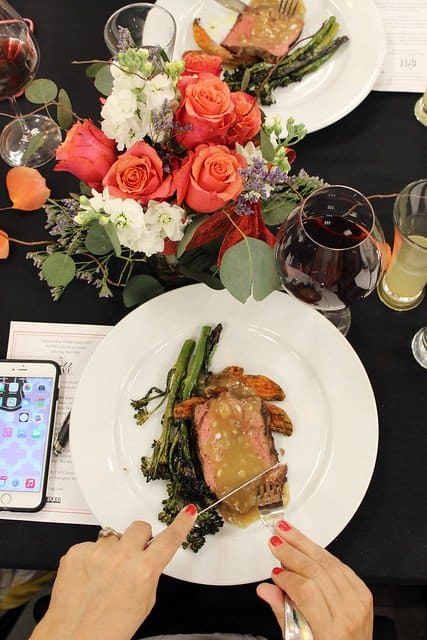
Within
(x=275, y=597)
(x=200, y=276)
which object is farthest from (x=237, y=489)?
(x=200, y=276)

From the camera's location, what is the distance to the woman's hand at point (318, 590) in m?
0.85

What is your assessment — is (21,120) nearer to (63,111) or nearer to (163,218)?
(63,111)

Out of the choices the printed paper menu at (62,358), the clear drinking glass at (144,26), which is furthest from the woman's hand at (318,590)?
the clear drinking glass at (144,26)

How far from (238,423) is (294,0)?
935 mm

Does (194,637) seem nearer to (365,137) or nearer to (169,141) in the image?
(169,141)

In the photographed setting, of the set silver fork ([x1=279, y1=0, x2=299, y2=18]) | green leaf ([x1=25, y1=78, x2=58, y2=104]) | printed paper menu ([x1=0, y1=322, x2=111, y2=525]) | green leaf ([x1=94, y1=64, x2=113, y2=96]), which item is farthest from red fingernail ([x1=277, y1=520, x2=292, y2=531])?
silver fork ([x1=279, y1=0, x2=299, y2=18])

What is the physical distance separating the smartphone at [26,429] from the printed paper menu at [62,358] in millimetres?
19

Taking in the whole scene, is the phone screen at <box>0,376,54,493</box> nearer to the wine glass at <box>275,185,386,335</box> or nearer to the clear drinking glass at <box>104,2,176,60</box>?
the wine glass at <box>275,185,386,335</box>

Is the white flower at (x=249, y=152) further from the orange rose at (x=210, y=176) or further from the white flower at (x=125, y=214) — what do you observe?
the white flower at (x=125, y=214)

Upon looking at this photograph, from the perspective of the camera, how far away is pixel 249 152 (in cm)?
85

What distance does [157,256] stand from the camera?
1048 mm

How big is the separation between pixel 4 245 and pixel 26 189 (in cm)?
13

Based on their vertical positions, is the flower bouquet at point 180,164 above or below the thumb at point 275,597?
above

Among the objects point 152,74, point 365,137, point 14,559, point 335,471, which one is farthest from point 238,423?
point 365,137
